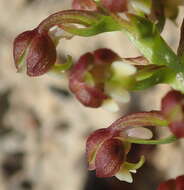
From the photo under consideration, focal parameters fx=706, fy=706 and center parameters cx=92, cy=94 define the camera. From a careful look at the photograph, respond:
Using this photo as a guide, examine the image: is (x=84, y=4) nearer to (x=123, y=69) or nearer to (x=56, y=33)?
(x=56, y=33)

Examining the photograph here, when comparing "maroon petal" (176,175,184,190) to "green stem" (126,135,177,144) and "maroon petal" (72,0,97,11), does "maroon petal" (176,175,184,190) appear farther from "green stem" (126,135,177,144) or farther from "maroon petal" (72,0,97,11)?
"maroon petal" (72,0,97,11)

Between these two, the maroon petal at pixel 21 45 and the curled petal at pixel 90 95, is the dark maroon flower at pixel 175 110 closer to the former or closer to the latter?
the curled petal at pixel 90 95

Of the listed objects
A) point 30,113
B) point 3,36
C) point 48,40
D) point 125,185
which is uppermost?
point 48,40

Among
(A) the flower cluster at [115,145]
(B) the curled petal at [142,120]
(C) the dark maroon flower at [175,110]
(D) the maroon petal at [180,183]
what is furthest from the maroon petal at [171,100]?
(D) the maroon petal at [180,183]

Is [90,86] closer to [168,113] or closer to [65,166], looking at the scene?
[168,113]

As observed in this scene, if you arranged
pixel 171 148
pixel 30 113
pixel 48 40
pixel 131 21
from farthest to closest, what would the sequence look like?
pixel 30 113 < pixel 171 148 < pixel 48 40 < pixel 131 21

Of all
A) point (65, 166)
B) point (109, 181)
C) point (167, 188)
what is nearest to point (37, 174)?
point (65, 166)

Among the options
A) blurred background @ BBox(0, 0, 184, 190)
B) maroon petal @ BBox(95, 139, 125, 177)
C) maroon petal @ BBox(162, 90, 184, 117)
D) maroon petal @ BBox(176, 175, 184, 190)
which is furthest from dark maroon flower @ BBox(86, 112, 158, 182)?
blurred background @ BBox(0, 0, 184, 190)
